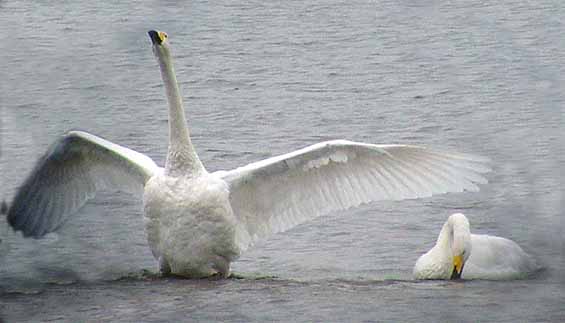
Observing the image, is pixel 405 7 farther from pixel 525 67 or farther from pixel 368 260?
pixel 368 260

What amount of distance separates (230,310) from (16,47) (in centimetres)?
731

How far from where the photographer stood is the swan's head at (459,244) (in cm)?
902

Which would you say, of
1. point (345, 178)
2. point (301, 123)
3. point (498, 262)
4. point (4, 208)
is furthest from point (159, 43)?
point (301, 123)

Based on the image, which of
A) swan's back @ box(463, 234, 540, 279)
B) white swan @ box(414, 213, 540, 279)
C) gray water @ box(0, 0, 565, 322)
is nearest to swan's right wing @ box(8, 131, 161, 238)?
gray water @ box(0, 0, 565, 322)

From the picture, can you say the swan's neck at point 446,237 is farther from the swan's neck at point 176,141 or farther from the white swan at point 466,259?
the swan's neck at point 176,141

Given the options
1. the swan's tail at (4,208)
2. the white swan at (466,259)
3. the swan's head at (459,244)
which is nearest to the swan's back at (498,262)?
the white swan at (466,259)

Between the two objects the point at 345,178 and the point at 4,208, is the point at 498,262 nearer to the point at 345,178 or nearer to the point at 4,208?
→ the point at 345,178

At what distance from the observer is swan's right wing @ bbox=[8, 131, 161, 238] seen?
8703 mm

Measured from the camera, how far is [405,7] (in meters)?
15.6

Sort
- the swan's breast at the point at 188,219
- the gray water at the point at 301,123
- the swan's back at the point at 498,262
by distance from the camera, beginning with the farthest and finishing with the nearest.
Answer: the swan's back at the point at 498,262
the swan's breast at the point at 188,219
the gray water at the point at 301,123

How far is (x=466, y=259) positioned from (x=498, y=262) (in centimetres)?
20

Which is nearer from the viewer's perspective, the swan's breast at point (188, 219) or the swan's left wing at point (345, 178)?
the swan's breast at point (188, 219)

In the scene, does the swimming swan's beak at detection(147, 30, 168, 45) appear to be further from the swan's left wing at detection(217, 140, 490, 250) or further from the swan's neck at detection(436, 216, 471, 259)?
the swan's neck at detection(436, 216, 471, 259)

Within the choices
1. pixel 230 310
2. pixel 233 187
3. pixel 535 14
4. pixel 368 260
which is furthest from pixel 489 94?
pixel 230 310
